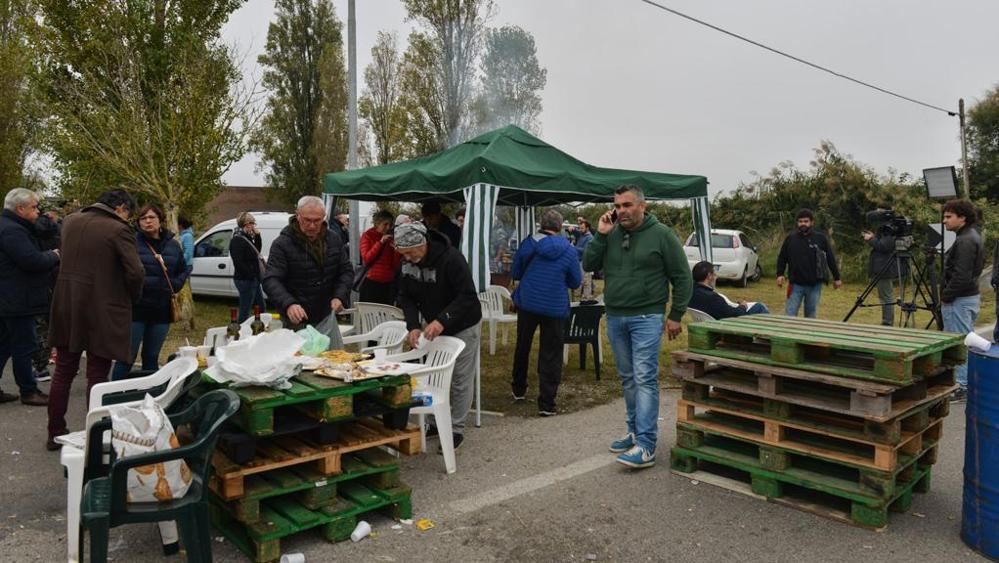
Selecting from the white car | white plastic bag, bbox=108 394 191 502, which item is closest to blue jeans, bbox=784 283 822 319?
white plastic bag, bbox=108 394 191 502

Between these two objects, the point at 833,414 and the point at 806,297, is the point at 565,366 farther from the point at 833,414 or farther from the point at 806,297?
the point at 833,414

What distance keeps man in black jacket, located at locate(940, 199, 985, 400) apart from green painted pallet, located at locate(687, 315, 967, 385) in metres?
2.42

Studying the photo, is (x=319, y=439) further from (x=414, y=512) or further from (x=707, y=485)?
(x=707, y=485)

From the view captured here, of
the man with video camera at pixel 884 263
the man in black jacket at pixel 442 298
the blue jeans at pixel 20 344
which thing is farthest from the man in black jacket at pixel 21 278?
the man with video camera at pixel 884 263

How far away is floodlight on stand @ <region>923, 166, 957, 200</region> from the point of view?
8859 mm

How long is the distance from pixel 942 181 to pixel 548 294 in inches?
244

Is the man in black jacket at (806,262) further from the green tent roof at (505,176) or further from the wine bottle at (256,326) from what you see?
the wine bottle at (256,326)

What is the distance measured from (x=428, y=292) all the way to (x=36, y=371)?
15.9ft

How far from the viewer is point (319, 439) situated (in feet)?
12.1

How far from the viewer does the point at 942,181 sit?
8.97 metres

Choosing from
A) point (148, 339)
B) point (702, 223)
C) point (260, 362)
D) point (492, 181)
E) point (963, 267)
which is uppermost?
point (492, 181)

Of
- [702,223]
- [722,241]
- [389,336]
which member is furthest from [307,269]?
[722,241]

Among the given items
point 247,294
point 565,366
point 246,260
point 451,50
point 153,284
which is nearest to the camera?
point 153,284

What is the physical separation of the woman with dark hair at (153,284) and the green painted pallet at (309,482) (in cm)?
238
